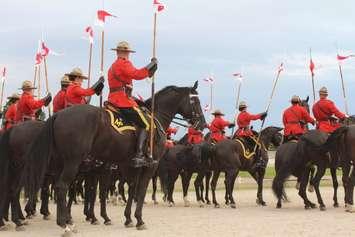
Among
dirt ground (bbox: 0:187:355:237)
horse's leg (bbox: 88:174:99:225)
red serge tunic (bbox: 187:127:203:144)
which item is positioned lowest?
dirt ground (bbox: 0:187:355:237)

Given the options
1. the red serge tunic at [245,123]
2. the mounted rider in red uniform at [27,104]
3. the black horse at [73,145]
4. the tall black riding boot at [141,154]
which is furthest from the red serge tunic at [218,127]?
the black horse at [73,145]

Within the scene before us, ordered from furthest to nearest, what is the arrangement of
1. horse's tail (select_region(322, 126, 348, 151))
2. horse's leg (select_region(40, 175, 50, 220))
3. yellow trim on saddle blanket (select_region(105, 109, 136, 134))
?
horse's tail (select_region(322, 126, 348, 151)) < horse's leg (select_region(40, 175, 50, 220)) < yellow trim on saddle blanket (select_region(105, 109, 136, 134))

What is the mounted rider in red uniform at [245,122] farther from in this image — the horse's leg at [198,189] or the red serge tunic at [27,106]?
the red serge tunic at [27,106]

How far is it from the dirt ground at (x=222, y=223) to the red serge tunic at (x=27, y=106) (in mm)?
2494

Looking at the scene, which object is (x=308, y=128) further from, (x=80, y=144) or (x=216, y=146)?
(x=80, y=144)

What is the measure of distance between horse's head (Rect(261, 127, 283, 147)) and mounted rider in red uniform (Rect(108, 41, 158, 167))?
8.23 metres

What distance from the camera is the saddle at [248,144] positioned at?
2011 centimetres

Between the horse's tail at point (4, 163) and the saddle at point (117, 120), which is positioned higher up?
the saddle at point (117, 120)

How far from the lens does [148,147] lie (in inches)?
521

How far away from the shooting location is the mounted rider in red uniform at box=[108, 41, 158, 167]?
506 inches

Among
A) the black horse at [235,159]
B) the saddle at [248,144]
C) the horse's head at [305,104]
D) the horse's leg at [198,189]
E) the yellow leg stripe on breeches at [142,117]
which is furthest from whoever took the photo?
the horse's leg at [198,189]

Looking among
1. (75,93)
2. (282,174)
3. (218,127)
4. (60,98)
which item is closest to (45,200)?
(60,98)

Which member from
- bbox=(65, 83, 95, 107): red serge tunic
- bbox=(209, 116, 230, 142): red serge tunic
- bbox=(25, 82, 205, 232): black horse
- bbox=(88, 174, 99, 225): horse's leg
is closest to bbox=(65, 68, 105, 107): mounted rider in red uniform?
bbox=(65, 83, 95, 107): red serge tunic

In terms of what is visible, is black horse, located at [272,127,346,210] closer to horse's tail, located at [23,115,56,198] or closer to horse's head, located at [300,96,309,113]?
horse's head, located at [300,96,309,113]
